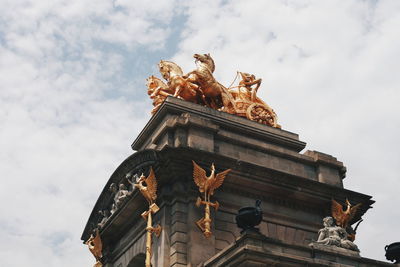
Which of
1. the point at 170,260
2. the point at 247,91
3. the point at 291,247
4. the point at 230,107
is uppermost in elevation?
the point at 247,91

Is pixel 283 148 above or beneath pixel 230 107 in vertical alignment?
beneath

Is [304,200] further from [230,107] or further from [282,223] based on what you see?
[230,107]

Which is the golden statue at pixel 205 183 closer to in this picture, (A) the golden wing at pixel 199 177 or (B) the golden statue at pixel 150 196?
(A) the golden wing at pixel 199 177

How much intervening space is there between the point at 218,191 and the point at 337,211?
5878 mm

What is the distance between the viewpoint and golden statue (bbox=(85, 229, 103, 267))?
99.8ft

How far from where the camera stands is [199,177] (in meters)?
25.2

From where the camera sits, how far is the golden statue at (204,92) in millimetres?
31609

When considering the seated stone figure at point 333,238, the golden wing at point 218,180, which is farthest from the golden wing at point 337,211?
the golden wing at point 218,180

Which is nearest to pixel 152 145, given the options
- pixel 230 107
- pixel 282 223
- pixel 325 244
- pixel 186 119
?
pixel 186 119

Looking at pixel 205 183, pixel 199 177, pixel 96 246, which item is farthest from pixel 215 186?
pixel 96 246

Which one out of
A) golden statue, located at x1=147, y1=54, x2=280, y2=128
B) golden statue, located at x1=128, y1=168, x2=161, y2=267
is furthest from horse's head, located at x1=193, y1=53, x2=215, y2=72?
golden statue, located at x1=128, y1=168, x2=161, y2=267

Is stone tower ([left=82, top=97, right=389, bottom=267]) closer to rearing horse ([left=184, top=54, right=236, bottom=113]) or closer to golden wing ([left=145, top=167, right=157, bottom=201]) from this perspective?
golden wing ([left=145, top=167, right=157, bottom=201])

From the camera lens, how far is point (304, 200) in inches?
1112

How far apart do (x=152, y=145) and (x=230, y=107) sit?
200 inches
